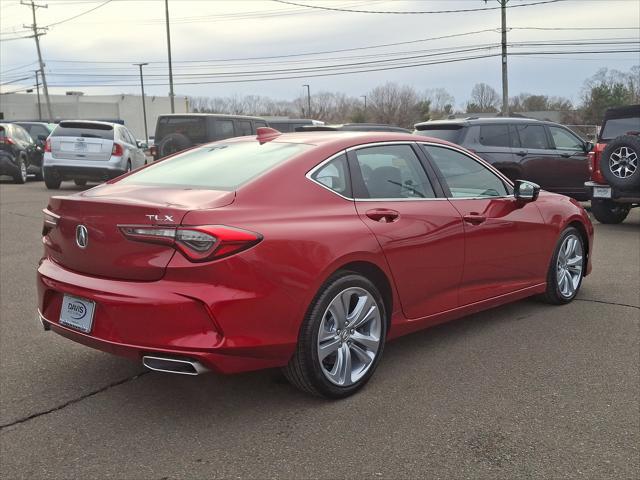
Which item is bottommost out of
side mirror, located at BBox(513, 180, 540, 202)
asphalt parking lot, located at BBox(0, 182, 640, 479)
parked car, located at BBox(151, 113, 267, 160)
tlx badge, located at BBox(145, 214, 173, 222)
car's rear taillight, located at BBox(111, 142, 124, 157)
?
asphalt parking lot, located at BBox(0, 182, 640, 479)

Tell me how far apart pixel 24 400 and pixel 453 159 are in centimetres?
325

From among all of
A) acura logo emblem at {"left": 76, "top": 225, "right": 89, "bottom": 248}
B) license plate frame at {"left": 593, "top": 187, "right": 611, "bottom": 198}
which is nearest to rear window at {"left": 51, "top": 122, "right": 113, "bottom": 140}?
license plate frame at {"left": 593, "top": 187, "right": 611, "bottom": 198}

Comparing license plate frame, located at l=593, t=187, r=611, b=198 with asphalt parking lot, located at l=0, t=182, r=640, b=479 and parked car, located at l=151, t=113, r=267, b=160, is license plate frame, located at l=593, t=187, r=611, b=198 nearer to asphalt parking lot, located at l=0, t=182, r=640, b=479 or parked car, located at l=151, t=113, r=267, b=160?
asphalt parking lot, located at l=0, t=182, r=640, b=479

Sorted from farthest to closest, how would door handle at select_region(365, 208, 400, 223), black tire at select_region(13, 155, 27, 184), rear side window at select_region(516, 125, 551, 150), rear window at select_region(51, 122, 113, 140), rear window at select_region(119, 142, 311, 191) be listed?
black tire at select_region(13, 155, 27, 184), rear window at select_region(51, 122, 113, 140), rear side window at select_region(516, 125, 551, 150), door handle at select_region(365, 208, 400, 223), rear window at select_region(119, 142, 311, 191)

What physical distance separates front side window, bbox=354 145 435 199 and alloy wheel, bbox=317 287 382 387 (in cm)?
64

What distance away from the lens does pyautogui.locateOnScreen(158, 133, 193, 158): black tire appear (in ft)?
48.6

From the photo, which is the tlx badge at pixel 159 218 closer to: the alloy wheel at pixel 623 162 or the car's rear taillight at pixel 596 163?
the alloy wheel at pixel 623 162

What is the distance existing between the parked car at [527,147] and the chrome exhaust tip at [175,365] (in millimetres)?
7972

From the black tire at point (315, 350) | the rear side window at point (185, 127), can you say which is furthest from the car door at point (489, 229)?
the rear side window at point (185, 127)

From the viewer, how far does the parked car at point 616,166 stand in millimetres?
9273

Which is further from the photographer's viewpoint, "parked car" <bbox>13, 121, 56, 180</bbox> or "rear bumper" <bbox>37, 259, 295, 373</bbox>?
"parked car" <bbox>13, 121, 56, 180</bbox>

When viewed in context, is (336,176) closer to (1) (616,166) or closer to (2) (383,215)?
(2) (383,215)

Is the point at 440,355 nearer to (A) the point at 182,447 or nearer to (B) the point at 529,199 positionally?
(B) the point at 529,199

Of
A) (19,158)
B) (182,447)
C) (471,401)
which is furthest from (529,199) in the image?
(19,158)
